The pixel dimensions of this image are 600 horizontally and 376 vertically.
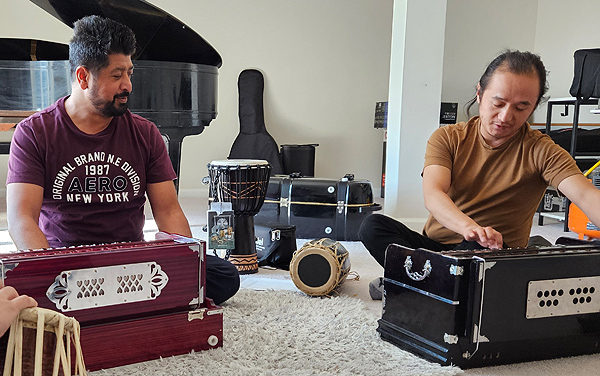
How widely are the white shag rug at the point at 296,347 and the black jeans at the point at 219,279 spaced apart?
72mm

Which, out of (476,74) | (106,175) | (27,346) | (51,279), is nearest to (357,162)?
(476,74)

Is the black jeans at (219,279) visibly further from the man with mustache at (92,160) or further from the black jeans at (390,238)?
the black jeans at (390,238)

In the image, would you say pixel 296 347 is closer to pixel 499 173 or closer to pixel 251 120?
pixel 499 173

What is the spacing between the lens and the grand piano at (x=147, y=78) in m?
3.66

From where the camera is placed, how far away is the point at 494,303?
1879 millimetres

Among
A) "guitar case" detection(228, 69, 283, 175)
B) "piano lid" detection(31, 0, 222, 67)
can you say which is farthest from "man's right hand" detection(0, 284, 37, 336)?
"guitar case" detection(228, 69, 283, 175)

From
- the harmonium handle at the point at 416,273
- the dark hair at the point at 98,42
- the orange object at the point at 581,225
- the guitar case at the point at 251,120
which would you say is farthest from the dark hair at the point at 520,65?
the guitar case at the point at 251,120

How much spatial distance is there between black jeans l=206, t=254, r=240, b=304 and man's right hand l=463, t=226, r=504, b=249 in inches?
38.9

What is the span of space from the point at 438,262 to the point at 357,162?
533 centimetres

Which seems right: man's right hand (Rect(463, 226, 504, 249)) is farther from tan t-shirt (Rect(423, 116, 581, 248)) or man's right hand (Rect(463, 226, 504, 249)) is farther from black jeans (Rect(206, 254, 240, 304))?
black jeans (Rect(206, 254, 240, 304))

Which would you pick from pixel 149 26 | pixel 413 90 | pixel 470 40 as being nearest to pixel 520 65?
pixel 413 90

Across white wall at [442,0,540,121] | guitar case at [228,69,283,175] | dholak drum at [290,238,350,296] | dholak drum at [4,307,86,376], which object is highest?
white wall at [442,0,540,121]

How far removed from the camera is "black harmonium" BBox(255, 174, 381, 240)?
428 cm

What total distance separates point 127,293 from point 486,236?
3.80ft
